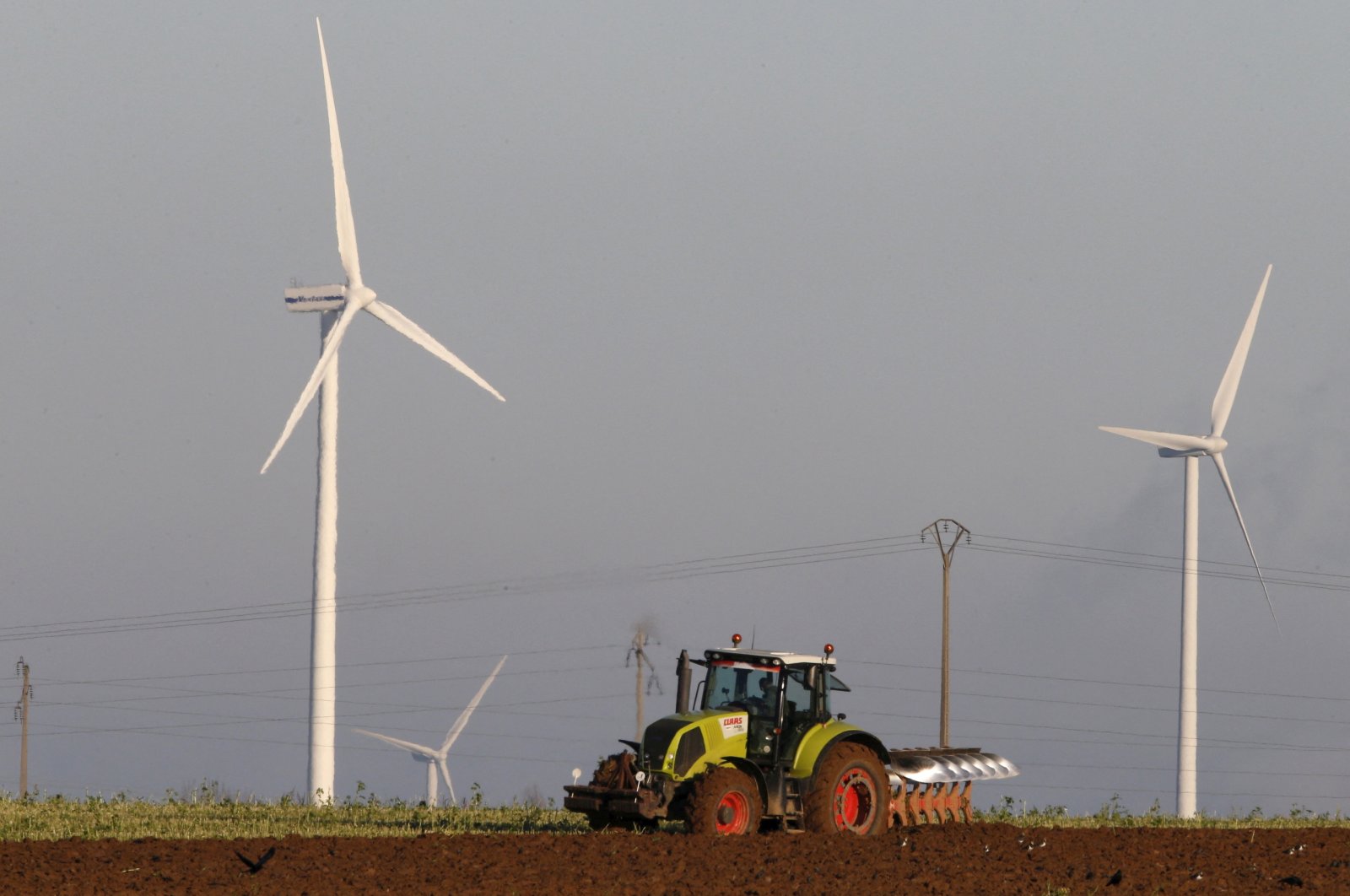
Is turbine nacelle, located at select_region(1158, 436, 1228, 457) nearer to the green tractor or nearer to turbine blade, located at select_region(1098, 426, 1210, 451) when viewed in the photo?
turbine blade, located at select_region(1098, 426, 1210, 451)

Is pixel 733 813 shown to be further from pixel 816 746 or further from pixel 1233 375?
pixel 1233 375

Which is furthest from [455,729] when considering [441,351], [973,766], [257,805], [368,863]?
[368,863]

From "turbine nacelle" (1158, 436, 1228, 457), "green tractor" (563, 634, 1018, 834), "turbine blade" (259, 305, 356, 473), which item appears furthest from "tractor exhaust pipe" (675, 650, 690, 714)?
"turbine nacelle" (1158, 436, 1228, 457)

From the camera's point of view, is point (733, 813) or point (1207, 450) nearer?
point (733, 813)

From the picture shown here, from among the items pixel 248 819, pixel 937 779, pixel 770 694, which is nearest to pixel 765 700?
pixel 770 694

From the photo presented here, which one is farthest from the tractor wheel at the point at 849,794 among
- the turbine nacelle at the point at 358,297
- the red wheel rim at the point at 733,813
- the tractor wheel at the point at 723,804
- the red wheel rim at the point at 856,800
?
the turbine nacelle at the point at 358,297

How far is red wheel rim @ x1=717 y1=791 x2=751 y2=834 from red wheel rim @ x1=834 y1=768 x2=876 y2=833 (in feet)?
4.28

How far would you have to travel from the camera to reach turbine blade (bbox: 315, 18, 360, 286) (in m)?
44.6

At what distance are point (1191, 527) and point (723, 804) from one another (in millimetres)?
37170

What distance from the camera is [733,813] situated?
20000 mm

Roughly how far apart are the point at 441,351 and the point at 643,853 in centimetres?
2792

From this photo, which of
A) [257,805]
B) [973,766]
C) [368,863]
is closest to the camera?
[368,863]

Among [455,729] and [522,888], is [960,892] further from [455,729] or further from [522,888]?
[455,729]

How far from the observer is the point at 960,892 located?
54.0 feet
